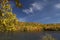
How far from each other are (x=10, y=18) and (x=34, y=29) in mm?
156130

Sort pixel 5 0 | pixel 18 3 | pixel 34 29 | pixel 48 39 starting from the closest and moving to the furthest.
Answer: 1. pixel 18 3
2. pixel 5 0
3. pixel 48 39
4. pixel 34 29

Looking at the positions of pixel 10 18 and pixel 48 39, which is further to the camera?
pixel 48 39

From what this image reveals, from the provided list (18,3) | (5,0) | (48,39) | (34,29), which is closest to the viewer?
(18,3)

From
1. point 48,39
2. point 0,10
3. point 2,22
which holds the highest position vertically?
point 0,10

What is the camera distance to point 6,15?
1132cm

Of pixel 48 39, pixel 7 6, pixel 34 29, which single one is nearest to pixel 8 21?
pixel 7 6

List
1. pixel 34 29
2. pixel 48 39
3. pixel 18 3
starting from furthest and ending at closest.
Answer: pixel 34 29
pixel 48 39
pixel 18 3

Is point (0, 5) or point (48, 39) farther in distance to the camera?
point (48, 39)

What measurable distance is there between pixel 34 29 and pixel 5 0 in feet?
514

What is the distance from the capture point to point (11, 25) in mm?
11391

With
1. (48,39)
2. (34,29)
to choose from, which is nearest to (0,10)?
(48,39)

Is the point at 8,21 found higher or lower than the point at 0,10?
lower

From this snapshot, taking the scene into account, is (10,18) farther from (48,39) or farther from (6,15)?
(48,39)

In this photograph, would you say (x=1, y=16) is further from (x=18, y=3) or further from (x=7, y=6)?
(x=18, y=3)
